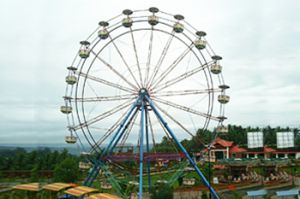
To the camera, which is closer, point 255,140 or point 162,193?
point 162,193

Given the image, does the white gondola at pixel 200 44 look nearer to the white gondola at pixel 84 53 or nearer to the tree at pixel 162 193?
the white gondola at pixel 84 53

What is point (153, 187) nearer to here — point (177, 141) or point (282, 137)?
point (177, 141)

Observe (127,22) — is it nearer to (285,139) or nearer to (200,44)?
(200,44)

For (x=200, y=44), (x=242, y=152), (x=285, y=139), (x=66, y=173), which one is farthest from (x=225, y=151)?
(x=200, y=44)

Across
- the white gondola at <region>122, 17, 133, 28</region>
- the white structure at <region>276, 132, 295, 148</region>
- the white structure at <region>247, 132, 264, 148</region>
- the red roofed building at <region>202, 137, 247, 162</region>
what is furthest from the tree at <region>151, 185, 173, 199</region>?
the red roofed building at <region>202, 137, 247, 162</region>

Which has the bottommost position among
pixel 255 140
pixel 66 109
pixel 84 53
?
pixel 255 140

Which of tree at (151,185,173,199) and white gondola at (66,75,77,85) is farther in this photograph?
white gondola at (66,75,77,85)

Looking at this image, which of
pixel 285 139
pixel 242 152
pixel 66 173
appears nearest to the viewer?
pixel 66 173

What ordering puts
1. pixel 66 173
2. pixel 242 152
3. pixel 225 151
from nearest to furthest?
1. pixel 66 173
2. pixel 242 152
3. pixel 225 151

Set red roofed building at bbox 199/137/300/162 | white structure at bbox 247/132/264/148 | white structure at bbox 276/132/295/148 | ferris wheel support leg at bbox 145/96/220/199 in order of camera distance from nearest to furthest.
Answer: ferris wheel support leg at bbox 145/96/220/199 < white structure at bbox 247/132/264/148 < white structure at bbox 276/132/295/148 < red roofed building at bbox 199/137/300/162

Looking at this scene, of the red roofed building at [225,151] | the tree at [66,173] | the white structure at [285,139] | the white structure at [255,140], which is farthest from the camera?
the red roofed building at [225,151]

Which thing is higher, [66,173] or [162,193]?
[66,173]

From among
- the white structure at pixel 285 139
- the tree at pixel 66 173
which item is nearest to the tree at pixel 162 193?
the tree at pixel 66 173

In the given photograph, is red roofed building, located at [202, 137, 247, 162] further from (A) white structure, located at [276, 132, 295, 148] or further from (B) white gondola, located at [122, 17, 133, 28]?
(B) white gondola, located at [122, 17, 133, 28]
